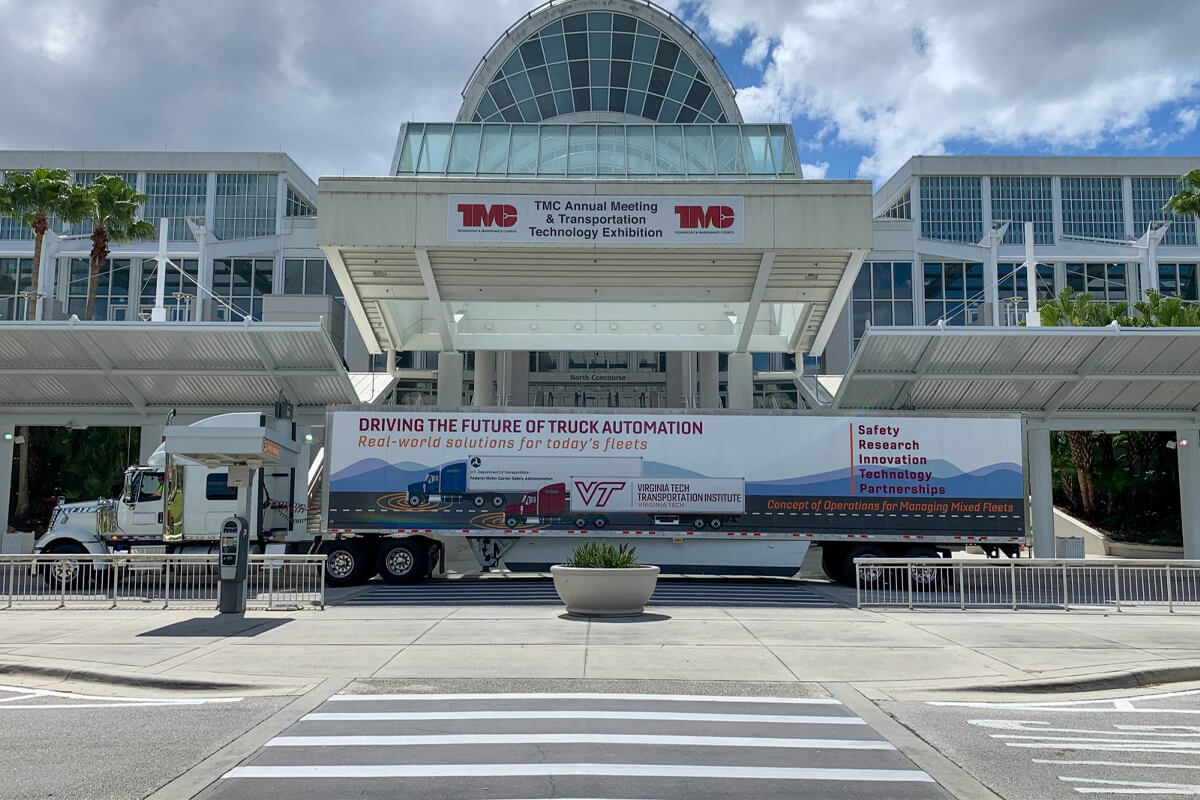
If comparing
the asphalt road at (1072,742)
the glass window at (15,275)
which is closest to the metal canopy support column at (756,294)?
the asphalt road at (1072,742)

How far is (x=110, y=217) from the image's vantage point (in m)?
34.7

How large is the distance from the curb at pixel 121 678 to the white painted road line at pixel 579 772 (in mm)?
3523

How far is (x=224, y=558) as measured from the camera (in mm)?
15938

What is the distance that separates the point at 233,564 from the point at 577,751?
10038 mm

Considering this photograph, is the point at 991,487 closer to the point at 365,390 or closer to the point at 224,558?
the point at 224,558

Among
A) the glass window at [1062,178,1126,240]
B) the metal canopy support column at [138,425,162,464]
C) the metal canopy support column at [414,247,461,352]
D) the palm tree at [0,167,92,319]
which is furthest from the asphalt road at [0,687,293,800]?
the glass window at [1062,178,1126,240]

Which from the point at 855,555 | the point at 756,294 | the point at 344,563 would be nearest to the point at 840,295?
the point at 756,294

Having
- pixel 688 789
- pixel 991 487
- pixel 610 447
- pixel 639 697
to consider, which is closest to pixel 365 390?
pixel 610 447

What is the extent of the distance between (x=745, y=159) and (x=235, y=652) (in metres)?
23.4

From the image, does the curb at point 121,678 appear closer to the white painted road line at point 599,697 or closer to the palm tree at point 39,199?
the white painted road line at point 599,697

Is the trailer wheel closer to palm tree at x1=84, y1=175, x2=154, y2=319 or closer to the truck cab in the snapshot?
the truck cab

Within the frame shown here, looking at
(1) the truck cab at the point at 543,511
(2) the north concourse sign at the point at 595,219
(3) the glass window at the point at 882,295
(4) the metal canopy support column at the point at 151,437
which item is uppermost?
(3) the glass window at the point at 882,295

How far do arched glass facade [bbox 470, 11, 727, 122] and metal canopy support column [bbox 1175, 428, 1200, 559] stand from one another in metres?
24.6

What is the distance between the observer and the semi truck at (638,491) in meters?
22.0
